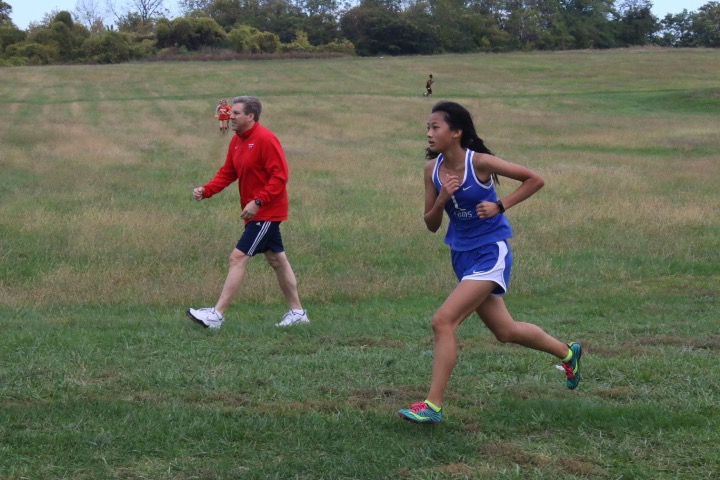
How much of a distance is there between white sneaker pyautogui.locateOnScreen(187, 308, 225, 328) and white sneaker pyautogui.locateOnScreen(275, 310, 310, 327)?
0.56 metres

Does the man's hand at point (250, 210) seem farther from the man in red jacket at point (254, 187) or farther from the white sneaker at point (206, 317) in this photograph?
the white sneaker at point (206, 317)

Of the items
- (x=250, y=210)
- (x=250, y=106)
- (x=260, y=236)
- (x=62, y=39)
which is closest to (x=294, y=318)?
(x=260, y=236)

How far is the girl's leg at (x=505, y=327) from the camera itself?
5289mm

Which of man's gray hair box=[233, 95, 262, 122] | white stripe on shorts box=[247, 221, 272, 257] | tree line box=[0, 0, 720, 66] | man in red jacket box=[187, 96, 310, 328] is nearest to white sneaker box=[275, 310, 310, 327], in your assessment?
man in red jacket box=[187, 96, 310, 328]

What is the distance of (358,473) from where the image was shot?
438cm

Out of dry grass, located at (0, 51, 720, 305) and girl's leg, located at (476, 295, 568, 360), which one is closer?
girl's leg, located at (476, 295, 568, 360)

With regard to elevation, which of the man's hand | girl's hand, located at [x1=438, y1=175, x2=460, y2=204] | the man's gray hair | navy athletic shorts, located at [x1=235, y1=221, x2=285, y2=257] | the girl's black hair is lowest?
navy athletic shorts, located at [x1=235, y1=221, x2=285, y2=257]

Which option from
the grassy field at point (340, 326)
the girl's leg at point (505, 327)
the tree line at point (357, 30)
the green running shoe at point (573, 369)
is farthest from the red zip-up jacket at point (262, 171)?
the tree line at point (357, 30)

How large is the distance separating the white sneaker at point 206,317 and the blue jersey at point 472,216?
2.98 metres

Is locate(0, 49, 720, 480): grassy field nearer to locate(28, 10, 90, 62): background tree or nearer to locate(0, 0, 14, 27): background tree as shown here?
locate(28, 10, 90, 62): background tree

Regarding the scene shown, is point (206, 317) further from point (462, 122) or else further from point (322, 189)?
point (322, 189)

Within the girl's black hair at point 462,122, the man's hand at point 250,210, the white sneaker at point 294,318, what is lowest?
the white sneaker at point 294,318

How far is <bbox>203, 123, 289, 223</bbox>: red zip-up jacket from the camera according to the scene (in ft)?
25.9

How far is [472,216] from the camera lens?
17.3ft
